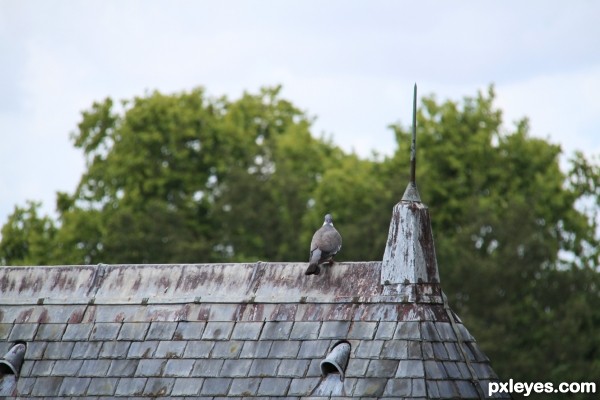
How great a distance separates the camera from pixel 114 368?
2173 centimetres

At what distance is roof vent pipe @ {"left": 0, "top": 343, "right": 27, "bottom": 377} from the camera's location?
73.0 feet

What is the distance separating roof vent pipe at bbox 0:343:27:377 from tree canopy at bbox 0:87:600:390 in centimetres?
3099

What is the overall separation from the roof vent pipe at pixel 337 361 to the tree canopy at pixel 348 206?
104 ft

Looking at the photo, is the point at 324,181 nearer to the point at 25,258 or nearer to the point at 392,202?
the point at 392,202

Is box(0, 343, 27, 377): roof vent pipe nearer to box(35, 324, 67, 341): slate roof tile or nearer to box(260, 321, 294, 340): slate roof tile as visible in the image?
box(35, 324, 67, 341): slate roof tile

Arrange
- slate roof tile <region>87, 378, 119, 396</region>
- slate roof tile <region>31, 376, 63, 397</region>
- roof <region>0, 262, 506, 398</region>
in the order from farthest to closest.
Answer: slate roof tile <region>31, 376, 63, 397</region> → slate roof tile <region>87, 378, 119, 396</region> → roof <region>0, 262, 506, 398</region>

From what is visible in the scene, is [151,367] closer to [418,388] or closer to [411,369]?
[411,369]

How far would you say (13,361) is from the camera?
22297 mm

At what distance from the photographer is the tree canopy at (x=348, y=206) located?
56.4 m

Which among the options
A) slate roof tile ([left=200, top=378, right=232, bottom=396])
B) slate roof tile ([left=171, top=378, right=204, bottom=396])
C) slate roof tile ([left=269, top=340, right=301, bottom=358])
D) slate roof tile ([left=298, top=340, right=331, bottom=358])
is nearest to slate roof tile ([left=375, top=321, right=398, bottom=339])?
slate roof tile ([left=298, top=340, right=331, bottom=358])

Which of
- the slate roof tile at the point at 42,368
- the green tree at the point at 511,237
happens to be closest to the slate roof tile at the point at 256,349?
the slate roof tile at the point at 42,368

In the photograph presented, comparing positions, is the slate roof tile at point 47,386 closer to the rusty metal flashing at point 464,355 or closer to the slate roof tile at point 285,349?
the slate roof tile at point 285,349

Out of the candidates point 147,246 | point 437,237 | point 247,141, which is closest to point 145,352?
point 147,246

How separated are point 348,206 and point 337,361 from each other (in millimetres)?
43647
